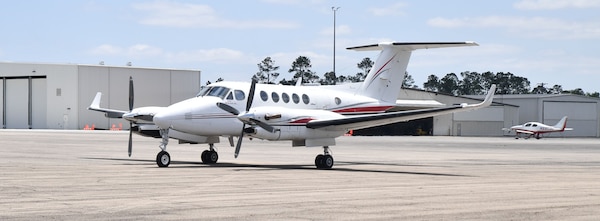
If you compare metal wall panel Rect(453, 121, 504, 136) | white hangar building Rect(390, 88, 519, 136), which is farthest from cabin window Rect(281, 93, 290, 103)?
metal wall panel Rect(453, 121, 504, 136)

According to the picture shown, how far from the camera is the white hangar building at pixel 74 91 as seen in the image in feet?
307

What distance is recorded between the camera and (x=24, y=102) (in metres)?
98.8

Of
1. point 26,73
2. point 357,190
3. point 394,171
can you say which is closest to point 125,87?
point 26,73

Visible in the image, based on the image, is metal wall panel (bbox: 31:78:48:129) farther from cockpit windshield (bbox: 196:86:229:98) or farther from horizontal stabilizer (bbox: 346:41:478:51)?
cockpit windshield (bbox: 196:86:229:98)

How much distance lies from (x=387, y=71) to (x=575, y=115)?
80795 mm

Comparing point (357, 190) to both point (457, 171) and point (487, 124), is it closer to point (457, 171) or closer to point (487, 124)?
point (457, 171)

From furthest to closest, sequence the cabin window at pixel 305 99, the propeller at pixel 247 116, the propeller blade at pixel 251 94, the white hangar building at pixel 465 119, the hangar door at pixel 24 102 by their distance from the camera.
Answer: the hangar door at pixel 24 102
the white hangar building at pixel 465 119
the cabin window at pixel 305 99
the propeller blade at pixel 251 94
the propeller at pixel 247 116

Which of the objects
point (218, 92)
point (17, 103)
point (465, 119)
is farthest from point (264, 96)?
point (17, 103)

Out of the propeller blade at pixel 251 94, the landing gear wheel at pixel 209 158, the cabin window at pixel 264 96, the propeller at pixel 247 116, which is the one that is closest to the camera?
the propeller at pixel 247 116

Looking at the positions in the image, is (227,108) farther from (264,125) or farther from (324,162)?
(324,162)

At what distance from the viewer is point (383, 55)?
104 feet

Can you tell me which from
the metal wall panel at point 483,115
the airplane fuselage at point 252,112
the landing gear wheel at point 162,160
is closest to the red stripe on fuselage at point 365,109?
the airplane fuselage at point 252,112

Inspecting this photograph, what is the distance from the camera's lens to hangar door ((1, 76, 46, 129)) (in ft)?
318

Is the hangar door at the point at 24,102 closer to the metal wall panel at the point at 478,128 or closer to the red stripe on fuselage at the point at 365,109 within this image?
the metal wall panel at the point at 478,128
